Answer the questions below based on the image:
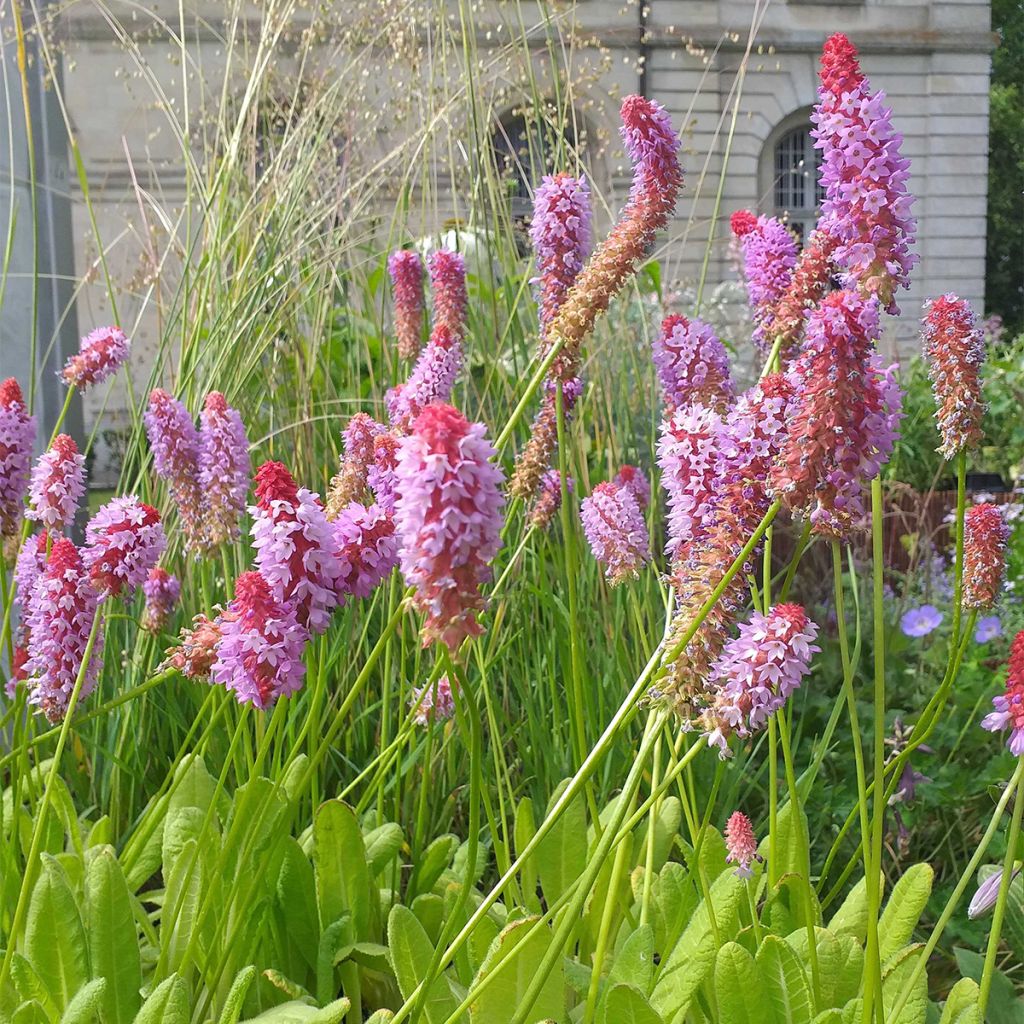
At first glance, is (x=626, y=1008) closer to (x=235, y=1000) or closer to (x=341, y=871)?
(x=235, y=1000)

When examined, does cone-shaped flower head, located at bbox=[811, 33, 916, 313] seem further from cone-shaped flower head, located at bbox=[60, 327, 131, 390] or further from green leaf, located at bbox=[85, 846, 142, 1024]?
cone-shaped flower head, located at bbox=[60, 327, 131, 390]

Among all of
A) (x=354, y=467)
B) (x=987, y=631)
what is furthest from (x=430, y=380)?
(x=987, y=631)

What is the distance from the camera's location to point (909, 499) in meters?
5.89

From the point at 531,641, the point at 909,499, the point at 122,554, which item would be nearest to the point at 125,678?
the point at 531,641

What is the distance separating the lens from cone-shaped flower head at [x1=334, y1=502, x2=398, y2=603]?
1.10 meters

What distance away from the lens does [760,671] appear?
3.64ft

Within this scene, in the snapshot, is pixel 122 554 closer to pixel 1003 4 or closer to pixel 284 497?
pixel 284 497

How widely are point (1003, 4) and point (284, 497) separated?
30447 millimetres

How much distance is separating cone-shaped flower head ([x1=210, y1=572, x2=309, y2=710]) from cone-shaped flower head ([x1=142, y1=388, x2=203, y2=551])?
2.39 feet

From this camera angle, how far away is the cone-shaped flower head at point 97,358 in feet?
6.12

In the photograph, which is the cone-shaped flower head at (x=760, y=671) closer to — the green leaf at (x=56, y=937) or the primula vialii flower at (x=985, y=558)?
the primula vialii flower at (x=985, y=558)

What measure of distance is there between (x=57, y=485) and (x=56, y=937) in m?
0.55

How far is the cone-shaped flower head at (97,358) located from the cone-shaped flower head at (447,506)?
1206mm

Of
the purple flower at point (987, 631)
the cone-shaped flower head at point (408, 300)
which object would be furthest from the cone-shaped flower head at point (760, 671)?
the purple flower at point (987, 631)
